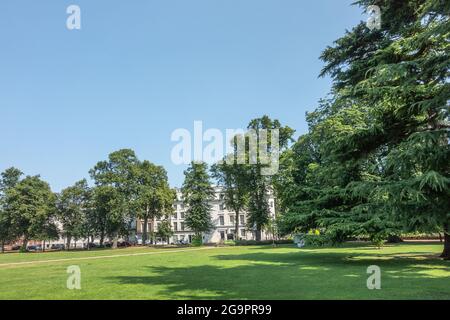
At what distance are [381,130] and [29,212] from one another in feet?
220

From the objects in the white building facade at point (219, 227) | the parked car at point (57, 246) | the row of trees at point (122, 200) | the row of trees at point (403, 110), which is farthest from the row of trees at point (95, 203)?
the row of trees at point (403, 110)

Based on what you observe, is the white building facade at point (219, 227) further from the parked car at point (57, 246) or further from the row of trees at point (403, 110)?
the row of trees at point (403, 110)

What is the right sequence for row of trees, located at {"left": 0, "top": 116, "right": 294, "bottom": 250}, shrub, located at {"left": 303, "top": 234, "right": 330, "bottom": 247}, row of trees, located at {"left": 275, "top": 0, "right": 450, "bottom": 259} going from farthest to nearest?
row of trees, located at {"left": 0, "top": 116, "right": 294, "bottom": 250}
shrub, located at {"left": 303, "top": 234, "right": 330, "bottom": 247}
row of trees, located at {"left": 275, "top": 0, "right": 450, "bottom": 259}

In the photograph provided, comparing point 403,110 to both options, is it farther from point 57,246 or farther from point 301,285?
point 57,246

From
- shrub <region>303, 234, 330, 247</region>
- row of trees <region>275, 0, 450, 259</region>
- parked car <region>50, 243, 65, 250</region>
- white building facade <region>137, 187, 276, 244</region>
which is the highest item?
row of trees <region>275, 0, 450, 259</region>

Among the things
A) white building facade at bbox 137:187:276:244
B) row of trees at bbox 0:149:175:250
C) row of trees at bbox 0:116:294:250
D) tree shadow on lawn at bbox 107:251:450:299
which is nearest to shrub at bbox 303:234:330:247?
tree shadow on lawn at bbox 107:251:450:299

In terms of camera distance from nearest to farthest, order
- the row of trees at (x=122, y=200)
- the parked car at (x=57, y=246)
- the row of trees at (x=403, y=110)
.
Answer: the row of trees at (x=403, y=110)
the row of trees at (x=122, y=200)
the parked car at (x=57, y=246)

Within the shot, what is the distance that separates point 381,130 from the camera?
31.7ft

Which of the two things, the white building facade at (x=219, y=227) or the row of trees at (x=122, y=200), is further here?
the white building facade at (x=219, y=227)

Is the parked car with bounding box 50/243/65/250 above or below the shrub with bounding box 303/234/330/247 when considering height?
below

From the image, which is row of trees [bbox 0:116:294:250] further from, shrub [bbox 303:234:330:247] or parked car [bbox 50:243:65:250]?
shrub [bbox 303:234:330:247]
